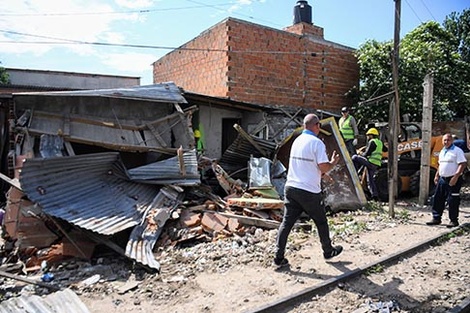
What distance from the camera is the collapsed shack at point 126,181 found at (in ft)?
19.7

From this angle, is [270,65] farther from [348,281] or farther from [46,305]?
[46,305]

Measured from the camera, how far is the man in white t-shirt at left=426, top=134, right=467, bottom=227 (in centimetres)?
670

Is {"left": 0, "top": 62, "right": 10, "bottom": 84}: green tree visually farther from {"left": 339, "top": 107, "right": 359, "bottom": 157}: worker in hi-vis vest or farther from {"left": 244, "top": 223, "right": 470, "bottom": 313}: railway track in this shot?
{"left": 244, "top": 223, "right": 470, "bottom": 313}: railway track

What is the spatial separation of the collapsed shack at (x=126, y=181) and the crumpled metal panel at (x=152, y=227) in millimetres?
17

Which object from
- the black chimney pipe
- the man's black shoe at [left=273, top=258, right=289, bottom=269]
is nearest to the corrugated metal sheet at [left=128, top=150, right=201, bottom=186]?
the man's black shoe at [left=273, top=258, right=289, bottom=269]

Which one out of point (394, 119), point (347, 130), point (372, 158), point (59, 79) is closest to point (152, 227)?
point (394, 119)

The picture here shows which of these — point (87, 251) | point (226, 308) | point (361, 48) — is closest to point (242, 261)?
point (226, 308)

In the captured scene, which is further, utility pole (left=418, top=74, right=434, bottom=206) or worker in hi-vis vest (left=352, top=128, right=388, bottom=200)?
worker in hi-vis vest (left=352, top=128, right=388, bottom=200)

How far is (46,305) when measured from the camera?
385cm

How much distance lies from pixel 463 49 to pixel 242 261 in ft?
65.3

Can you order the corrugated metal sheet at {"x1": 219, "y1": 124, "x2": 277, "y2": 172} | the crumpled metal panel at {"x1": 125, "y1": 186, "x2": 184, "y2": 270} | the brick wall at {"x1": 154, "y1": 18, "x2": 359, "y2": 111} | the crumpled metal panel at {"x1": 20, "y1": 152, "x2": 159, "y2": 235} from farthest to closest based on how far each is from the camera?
the brick wall at {"x1": 154, "y1": 18, "x2": 359, "y2": 111} → the corrugated metal sheet at {"x1": 219, "y1": 124, "x2": 277, "y2": 172} → the crumpled metal panel at {"x1": 20, "y1": 152, "x2": 159, "y2": 235} → the crumpled metal panel at {"x1": 125, "y1": 186, "x2": 184, "y2": 270}

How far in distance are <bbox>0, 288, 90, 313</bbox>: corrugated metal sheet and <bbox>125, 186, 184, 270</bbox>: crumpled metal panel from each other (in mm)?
1214

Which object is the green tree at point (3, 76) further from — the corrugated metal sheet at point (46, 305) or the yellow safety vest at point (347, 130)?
the corrugated metal sheet at point (46, 305)

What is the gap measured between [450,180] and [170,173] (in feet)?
18.1
